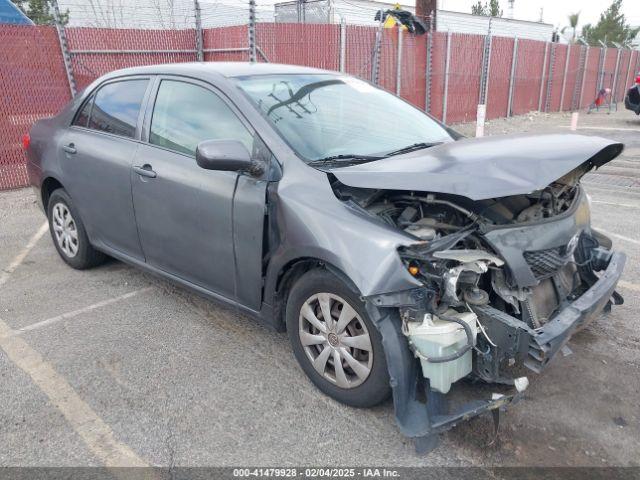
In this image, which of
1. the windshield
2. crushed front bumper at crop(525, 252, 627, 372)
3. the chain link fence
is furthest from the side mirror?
the chain link fence

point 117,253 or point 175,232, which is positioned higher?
point 175,232

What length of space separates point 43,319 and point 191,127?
1872 mm

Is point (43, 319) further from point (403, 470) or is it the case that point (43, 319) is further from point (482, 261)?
point (482, 261)

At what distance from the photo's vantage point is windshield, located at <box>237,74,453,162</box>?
3279mm

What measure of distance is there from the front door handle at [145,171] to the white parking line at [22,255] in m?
1.96

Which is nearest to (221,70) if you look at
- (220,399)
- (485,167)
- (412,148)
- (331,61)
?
(412,148)

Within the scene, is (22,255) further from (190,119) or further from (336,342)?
(336,342)

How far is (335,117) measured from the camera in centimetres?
356

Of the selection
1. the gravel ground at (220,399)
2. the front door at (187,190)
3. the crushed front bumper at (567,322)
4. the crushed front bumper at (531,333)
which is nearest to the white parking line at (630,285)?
the gravel ground at (220,399)

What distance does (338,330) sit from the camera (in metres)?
2.84

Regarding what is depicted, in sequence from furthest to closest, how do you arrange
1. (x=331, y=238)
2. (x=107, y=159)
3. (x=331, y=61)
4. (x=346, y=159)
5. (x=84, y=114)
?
1. (x=331, y=61)
2. (x=84, y=114)
3. (x=107, y=159)
4. (x=346, y=159)
5. (x=331, y=238)

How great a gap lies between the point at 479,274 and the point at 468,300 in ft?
0.47

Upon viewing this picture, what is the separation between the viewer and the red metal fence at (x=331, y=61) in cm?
815

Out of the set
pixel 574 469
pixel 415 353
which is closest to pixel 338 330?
pixel 415 353
